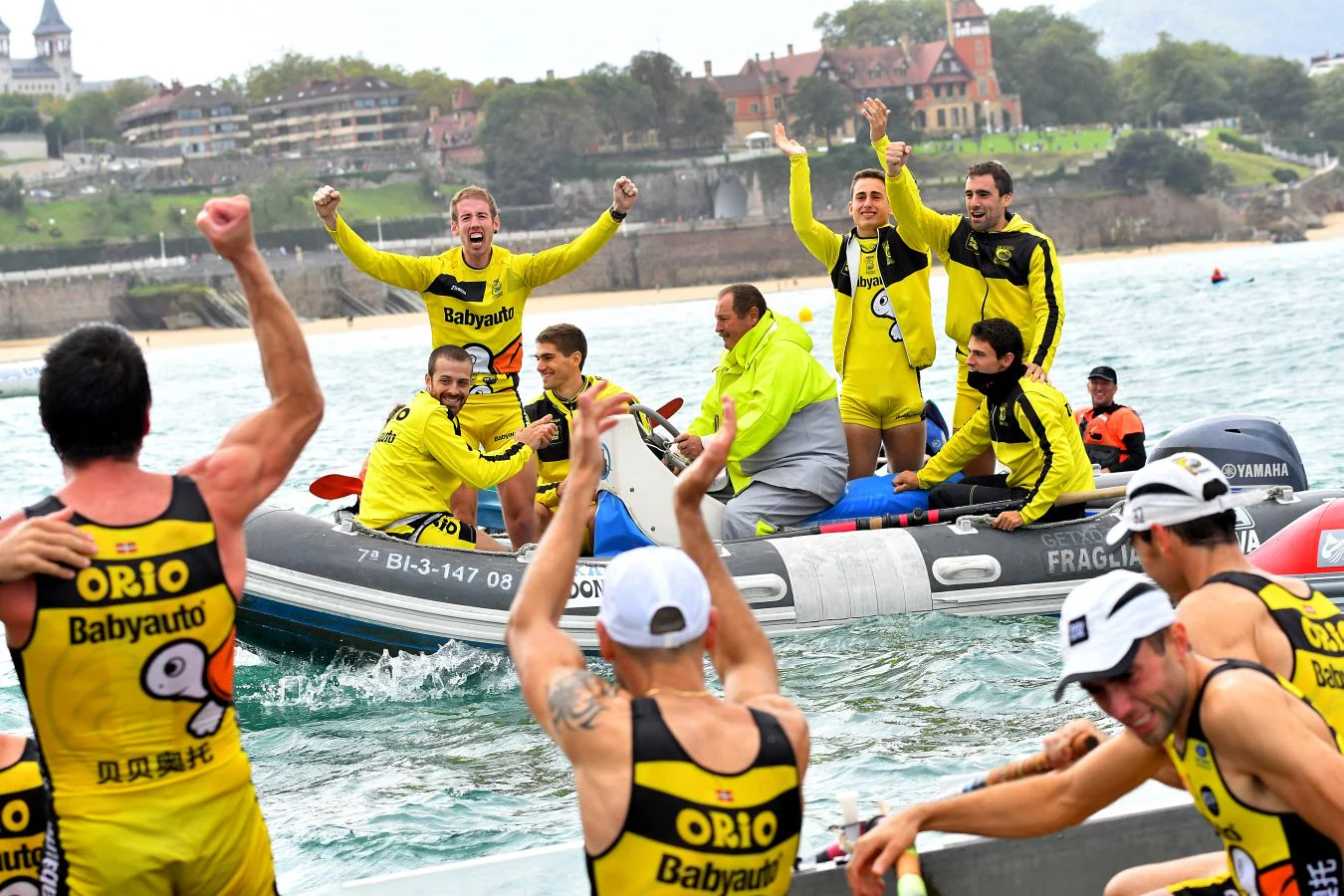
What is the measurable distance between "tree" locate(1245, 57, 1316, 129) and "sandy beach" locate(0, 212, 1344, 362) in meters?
29.0

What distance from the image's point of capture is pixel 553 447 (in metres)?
8.66

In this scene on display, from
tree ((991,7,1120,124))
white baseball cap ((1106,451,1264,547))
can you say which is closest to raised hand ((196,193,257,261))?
white baseball cap ((1106,451,1264,547))

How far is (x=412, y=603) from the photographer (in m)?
8.13

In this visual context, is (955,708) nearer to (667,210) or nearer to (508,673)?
(508,673)

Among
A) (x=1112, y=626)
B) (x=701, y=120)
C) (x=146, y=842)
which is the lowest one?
(x=146, y=842)

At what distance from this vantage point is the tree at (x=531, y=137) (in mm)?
103312

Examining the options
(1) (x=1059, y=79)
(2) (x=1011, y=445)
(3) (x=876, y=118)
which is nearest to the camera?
(2) (x=1011, y=445)

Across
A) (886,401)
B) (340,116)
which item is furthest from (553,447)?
(340,116)

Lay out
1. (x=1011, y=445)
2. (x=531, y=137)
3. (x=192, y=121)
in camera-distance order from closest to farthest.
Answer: (x=1011, y=445)
(x=531, y=137)
(x=192, y=121)

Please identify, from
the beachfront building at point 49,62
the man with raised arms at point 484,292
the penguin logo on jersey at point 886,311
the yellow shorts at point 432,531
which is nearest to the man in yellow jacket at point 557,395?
the man with raised arms at point 484,292

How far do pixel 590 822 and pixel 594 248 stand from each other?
618 centimetres

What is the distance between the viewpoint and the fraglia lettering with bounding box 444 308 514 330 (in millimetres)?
8539

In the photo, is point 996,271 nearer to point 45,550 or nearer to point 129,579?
point 129,579

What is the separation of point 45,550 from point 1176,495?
2276 millimetres
